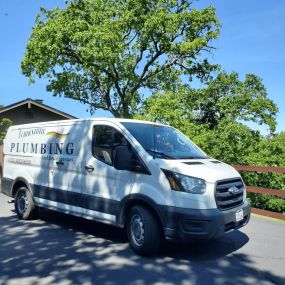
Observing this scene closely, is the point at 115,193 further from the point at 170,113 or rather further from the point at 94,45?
the point at 94,45

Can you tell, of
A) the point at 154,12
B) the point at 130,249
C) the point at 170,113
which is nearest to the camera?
the point at 130,249

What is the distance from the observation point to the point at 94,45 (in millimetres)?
23828

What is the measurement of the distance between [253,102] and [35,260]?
66.1 feet

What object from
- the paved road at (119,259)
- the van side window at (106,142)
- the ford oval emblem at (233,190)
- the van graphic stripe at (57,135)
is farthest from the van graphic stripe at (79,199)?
the ford oval emblem at (233,190)

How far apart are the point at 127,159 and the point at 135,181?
36cm

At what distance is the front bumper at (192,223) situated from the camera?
555cm

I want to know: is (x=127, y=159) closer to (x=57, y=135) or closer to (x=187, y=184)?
(x=187, y=184)

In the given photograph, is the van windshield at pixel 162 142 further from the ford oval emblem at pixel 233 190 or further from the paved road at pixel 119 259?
the paved road at pixel 119 259

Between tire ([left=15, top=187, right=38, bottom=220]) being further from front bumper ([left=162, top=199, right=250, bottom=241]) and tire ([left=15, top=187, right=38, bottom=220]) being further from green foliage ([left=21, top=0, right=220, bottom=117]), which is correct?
green foliage ([left=21, top=0, right=220, bottom=117])

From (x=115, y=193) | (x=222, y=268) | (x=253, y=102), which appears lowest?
(x=222, y=268)

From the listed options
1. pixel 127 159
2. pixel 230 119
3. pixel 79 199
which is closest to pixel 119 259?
pixel 127 159

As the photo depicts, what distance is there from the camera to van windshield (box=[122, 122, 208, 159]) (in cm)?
638

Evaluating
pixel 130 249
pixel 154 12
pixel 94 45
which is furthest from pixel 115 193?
pixel 154 12

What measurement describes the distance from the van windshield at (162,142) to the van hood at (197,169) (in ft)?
0.98
